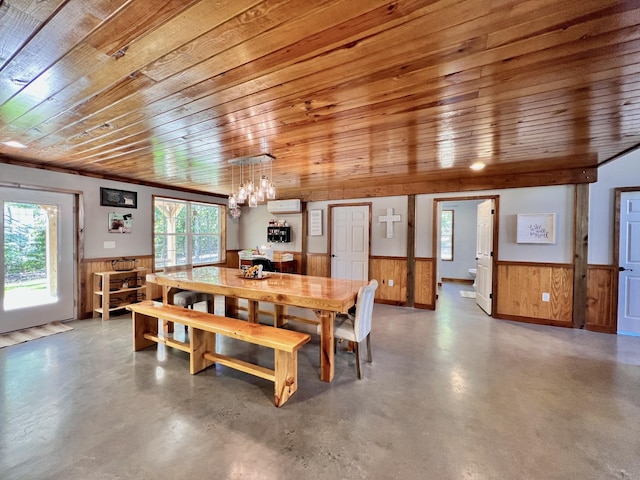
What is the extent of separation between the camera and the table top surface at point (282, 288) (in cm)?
231

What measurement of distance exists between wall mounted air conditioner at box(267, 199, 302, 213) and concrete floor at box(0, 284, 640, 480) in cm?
349

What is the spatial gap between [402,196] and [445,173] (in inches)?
40.6

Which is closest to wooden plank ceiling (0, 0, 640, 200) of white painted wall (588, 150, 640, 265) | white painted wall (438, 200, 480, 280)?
white painted wall (588, 150, 640, 265)

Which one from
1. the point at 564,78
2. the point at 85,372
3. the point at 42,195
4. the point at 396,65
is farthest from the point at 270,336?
the point at 42,195

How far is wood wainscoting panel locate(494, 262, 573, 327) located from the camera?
13.0 feet

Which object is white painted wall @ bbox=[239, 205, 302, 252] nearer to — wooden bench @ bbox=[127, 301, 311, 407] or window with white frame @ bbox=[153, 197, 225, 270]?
window with white frame @ bbox=[153, 197, 225, 270]

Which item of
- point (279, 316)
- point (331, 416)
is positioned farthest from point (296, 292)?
point (279, 316)

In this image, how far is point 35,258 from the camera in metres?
3.67

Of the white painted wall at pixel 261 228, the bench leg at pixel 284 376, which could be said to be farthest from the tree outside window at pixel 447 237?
the bench leg at pixel 284 376

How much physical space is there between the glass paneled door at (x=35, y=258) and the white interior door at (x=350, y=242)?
14.6ft

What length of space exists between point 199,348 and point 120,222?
3240mm

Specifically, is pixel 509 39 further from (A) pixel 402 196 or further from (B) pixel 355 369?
(A) pixel 402 196

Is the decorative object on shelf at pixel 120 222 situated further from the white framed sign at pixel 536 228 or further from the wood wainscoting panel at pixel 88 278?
the white framed sign at pixel 536 228

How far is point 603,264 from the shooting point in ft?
12.3
